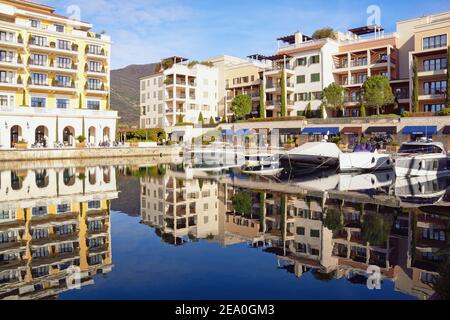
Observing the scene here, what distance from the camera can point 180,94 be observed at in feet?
246

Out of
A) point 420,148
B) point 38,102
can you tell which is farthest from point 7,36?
point 420,148

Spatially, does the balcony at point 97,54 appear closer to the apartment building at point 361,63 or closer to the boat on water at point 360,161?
the apartment building at point 361,63

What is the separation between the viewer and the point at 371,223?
14977mm

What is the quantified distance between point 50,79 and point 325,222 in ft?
175

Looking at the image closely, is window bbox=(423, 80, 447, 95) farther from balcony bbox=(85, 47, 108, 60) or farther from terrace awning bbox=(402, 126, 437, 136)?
balcony bbox=(85, 47, 108, 60)

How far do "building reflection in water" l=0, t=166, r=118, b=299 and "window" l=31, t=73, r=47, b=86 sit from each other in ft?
112

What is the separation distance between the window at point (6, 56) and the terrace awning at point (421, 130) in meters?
50.8

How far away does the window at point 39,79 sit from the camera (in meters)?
56.2

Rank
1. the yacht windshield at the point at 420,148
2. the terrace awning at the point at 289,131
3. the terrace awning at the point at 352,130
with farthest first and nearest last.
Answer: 1. the terrace awning at the point at 289,131
2. the terrace awning at the point at 352,130
3. the yacht windshield at the point at 420,148

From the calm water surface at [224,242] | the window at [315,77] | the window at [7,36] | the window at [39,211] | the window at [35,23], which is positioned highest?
the window at [35,23]

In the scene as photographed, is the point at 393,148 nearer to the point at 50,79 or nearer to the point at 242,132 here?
the point at 242,132

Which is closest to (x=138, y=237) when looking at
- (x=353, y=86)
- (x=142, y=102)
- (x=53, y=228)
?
(x=53, y=228)

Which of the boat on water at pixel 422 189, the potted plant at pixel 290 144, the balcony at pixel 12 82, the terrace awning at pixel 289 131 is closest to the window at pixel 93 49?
the balcony at pixel 12 82

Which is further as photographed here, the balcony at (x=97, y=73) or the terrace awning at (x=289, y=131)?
the balcony at (x=97, y=73)
